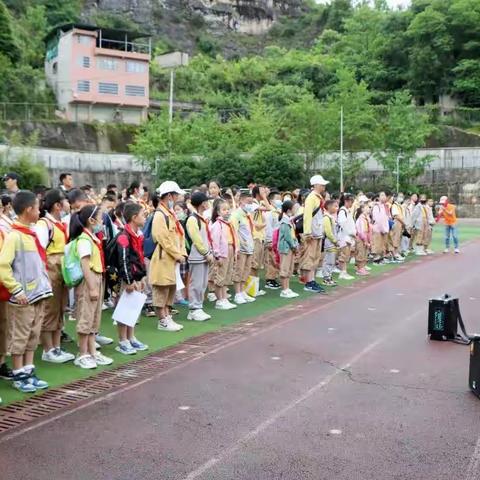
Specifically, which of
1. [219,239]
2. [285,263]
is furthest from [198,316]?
[285,263]

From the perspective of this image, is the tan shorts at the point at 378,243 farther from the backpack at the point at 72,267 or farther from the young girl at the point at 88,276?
the backpack at the point at 72,267

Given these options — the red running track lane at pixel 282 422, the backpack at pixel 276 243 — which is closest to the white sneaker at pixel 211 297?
the backpack at pixel 276 243

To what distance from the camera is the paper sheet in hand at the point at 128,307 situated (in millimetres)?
7383

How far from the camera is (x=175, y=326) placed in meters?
8.86

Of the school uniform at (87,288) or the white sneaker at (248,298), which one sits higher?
the school uniform at (87,288)

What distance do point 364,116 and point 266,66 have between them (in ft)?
96.6

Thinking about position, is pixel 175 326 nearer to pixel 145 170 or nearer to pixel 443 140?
pixel 145 170

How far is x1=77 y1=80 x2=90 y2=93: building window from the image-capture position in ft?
174

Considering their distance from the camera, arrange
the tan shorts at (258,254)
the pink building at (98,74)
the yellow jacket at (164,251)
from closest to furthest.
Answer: the yellow jacket at (164,251), the tan shorts at (258,254), the pink building at (98,74)

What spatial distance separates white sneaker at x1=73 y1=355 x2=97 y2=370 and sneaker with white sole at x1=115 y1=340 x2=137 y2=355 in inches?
23.9

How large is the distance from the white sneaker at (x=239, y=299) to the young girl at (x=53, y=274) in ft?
13.6

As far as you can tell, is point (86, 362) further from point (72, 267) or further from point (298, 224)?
point (298, 224)

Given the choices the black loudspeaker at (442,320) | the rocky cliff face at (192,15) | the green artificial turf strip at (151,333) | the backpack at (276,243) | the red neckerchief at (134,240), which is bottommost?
the green artificial turf strip at (151,333)

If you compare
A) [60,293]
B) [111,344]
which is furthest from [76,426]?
[111,344]
